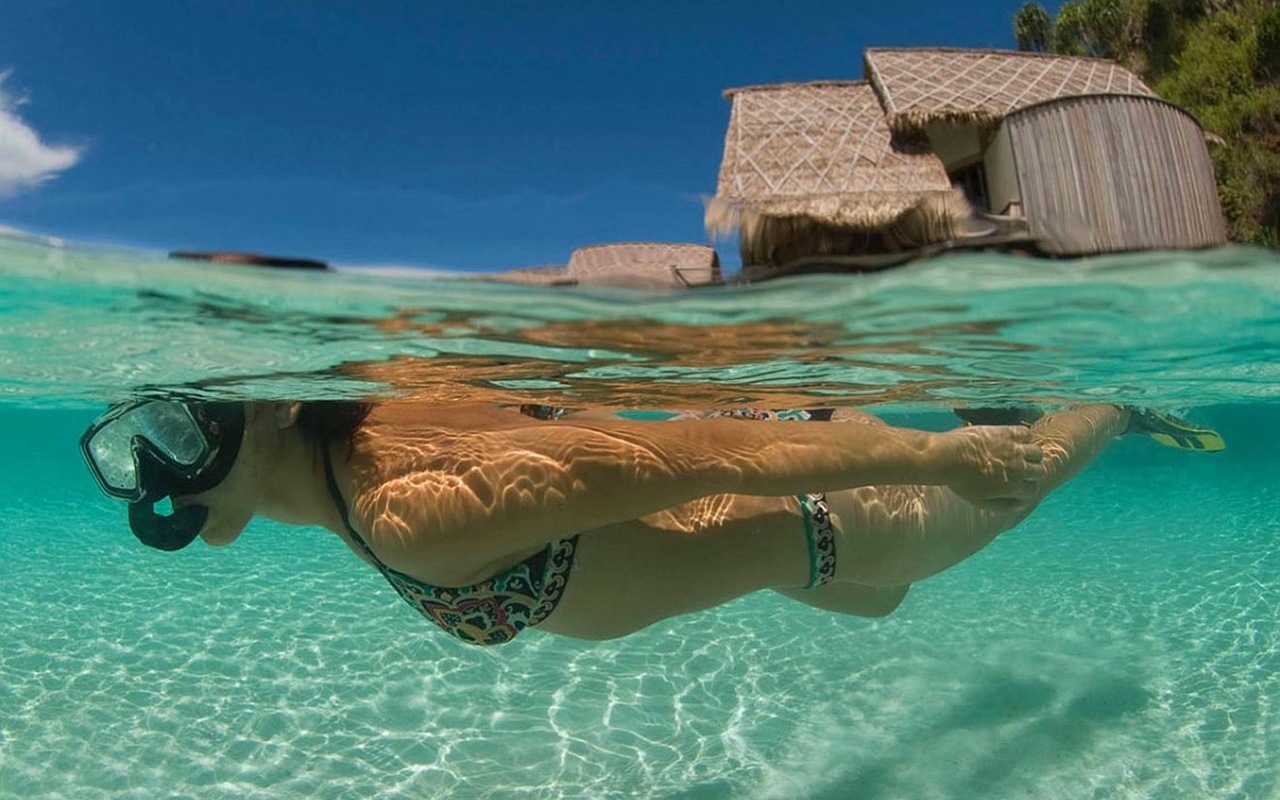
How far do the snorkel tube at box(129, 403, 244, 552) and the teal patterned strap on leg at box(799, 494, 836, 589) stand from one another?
2520mm

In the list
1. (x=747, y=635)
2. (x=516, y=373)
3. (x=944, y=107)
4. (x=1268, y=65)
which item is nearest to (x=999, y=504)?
(x=516, y=373)

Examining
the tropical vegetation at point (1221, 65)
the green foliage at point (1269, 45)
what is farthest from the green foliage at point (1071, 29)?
the green foliage at point (1269, 45)

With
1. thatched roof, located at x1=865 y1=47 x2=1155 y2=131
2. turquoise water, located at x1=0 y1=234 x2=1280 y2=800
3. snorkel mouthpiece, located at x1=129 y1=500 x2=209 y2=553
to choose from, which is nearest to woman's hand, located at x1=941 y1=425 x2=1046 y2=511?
turquoise water, located at x1=0 y1=234 x2=1280 y2=800

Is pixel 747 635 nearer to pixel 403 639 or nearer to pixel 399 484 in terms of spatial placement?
pixel 403 639

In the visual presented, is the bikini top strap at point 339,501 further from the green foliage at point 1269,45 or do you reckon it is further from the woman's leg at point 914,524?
the green foliage at point 1269,45

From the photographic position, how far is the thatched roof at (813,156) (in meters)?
7.27

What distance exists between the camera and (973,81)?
10320 millimetres

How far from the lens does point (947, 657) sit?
7723mm

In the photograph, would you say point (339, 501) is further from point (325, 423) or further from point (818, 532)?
point (818, 532)

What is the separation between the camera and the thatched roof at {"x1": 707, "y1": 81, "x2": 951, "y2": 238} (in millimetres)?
7266

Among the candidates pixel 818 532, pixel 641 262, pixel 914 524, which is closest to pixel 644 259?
pixel 641 262

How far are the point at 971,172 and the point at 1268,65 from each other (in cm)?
1577

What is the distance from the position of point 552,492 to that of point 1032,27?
33.6 m

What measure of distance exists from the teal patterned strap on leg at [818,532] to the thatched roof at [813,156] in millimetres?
3346
